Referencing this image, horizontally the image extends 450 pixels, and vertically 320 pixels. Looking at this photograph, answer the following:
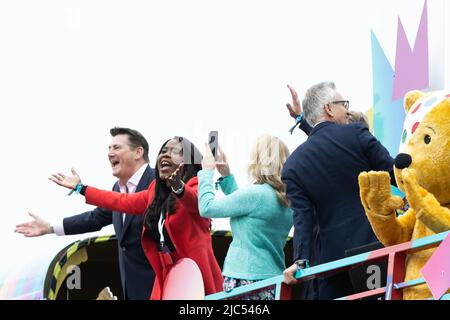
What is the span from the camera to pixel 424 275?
354cm

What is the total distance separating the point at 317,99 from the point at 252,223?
0.76 meters

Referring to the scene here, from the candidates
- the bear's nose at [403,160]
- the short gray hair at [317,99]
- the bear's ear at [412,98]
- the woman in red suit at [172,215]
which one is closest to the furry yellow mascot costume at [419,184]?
the bear's nose at [403,160]

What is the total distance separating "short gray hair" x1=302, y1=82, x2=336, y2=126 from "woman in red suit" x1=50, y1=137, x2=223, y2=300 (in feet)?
2.96

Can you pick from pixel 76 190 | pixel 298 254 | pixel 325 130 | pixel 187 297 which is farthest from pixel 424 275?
pixel 76 190

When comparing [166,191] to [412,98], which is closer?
[412,98]

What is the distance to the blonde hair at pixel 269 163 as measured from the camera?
5090mm

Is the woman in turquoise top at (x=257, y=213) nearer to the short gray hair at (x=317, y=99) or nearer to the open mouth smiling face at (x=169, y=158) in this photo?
the short gray hair at (x=317, y=99)

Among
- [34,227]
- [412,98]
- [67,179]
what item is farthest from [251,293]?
[34,227]

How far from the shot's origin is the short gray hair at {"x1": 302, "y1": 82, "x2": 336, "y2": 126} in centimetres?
492

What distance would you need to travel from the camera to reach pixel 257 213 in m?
5.06

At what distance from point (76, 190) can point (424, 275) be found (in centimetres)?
303

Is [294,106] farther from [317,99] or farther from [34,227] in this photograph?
[34,227]

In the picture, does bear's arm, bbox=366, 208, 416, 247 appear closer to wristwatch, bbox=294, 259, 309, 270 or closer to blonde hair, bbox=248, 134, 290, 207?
wristwatch, bbox=294, 259, 309, 270
